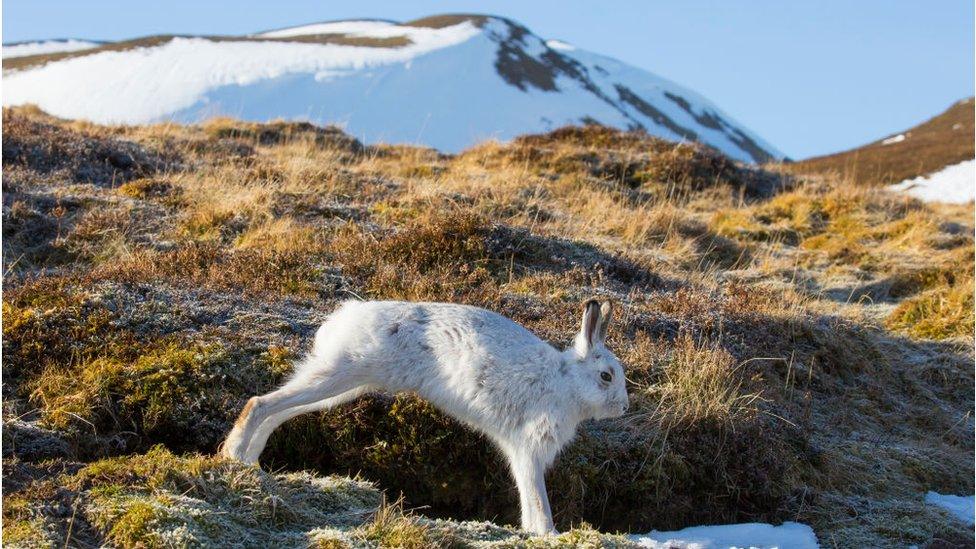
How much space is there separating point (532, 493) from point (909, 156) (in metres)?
40.0

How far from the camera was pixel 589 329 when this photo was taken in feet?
19.4

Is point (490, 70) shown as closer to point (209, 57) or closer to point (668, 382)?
point (209, 57)

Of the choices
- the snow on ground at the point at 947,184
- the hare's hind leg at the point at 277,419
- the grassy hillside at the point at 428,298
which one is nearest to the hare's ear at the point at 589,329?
the grassy hillside at the point at 428,298

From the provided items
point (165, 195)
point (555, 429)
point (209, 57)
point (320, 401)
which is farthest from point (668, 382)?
point (209, 57)

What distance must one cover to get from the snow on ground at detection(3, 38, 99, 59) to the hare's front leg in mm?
59404

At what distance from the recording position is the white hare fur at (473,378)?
5762 millimetres

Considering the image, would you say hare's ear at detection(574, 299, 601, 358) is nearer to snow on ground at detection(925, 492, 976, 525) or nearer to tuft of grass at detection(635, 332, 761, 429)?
tuft of grass at detection(635, 332, 761, 429)

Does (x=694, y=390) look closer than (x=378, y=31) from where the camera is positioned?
Yes

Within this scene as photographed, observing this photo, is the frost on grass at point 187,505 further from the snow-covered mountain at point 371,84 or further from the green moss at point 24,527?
the snow-covered mountain at point 371,84

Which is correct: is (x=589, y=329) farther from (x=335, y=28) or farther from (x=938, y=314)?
(x=335, y=28)

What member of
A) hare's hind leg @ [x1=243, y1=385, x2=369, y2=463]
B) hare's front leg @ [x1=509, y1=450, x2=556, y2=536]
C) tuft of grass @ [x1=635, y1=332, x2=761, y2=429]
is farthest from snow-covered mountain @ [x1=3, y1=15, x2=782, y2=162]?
hare's front leg @ [x1=509, y1=450, x2=556, y2=536]

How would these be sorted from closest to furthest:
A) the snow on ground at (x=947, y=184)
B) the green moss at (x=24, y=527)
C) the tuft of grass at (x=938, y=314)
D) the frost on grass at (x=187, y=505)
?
the green moss at (x=24, y=527) → the frost on grass at (x=187, y=505) → the tuft of grass at (x=938, y=314) → the snow on ground at (x=947, y=184)

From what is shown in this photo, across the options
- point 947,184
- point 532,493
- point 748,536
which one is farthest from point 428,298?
point 947,184

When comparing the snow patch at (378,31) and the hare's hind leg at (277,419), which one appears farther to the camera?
the snow patch at (378,31)
